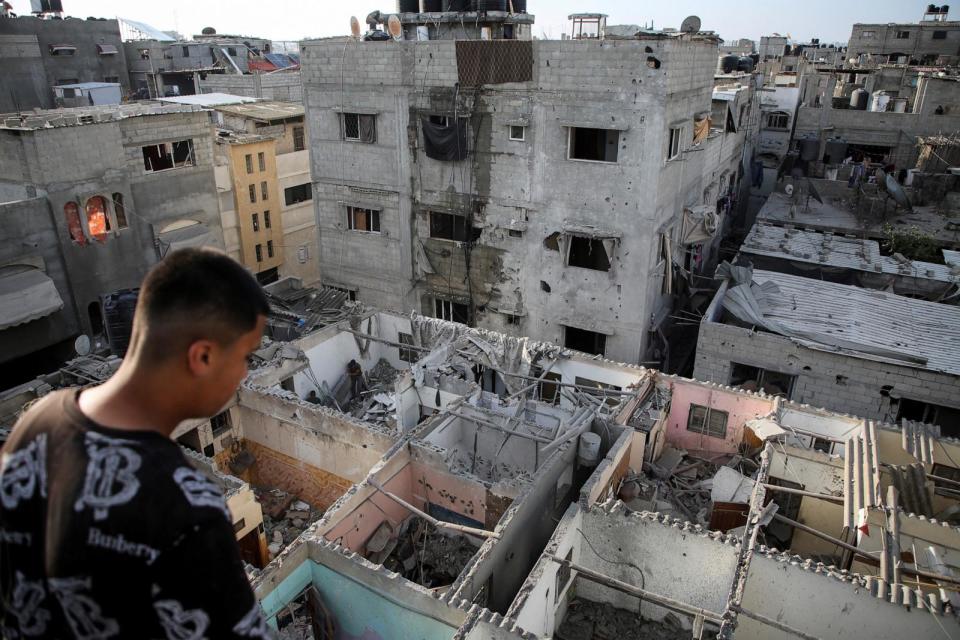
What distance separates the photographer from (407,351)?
72.9ft

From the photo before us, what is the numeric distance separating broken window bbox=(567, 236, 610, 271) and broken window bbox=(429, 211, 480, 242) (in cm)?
346

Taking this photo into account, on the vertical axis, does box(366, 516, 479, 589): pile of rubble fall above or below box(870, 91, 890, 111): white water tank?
below

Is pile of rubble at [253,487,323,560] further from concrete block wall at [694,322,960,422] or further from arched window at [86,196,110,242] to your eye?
arched window at [86,196,110,242]

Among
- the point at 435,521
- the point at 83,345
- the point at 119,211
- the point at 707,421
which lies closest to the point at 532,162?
the point at 707,421

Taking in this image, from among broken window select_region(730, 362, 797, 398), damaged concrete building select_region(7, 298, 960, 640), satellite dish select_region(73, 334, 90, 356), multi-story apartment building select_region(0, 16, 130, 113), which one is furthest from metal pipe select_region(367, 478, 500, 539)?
multi-story apartment building select_region(0, 16, 130, 113)

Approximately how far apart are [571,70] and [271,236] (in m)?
20.5

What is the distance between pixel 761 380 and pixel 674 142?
7915 millimetres

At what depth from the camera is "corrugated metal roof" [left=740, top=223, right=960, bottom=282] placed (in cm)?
2328

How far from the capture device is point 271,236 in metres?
34.8

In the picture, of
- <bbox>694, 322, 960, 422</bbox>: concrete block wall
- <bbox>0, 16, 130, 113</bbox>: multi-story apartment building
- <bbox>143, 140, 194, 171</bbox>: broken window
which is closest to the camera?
<bbox>694, 322, 960, 422</bbox>: concrete block wall

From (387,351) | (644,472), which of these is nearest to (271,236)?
(387,351)

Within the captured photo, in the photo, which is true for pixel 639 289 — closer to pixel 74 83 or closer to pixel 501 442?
pixel 501 442

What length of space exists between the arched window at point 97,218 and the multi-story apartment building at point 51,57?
1954 cm

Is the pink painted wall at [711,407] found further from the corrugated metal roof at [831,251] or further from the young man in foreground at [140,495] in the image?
the young man in foreground at [140,495]
